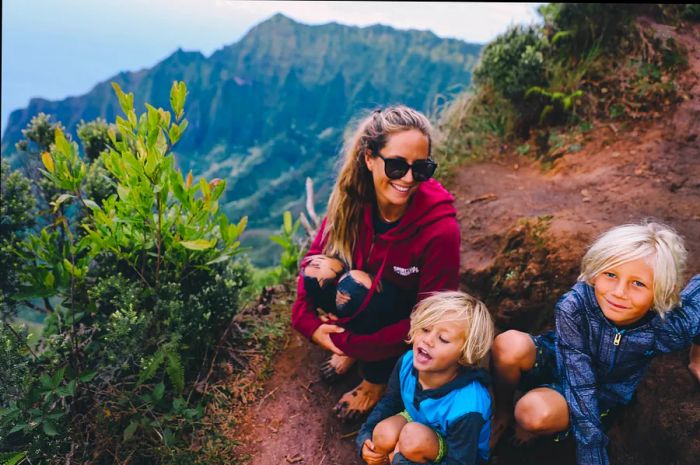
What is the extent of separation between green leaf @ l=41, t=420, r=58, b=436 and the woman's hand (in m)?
1.39

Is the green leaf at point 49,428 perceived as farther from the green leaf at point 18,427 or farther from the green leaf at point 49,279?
the green leaf at point 49,279

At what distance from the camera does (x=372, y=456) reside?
7.34 ft

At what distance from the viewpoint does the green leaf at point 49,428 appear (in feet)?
6.94

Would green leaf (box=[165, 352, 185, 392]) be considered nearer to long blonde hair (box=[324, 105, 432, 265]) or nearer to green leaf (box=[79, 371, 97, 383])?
green leaf (box=[79, 371, 97, 383])

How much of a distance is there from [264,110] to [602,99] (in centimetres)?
5785

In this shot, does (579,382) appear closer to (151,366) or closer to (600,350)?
(600,350)

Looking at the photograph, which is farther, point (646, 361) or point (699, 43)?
point (699, 43)

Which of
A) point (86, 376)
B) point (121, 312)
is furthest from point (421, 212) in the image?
point (86, 376)

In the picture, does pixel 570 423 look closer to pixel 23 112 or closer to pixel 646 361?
pixel 646 361

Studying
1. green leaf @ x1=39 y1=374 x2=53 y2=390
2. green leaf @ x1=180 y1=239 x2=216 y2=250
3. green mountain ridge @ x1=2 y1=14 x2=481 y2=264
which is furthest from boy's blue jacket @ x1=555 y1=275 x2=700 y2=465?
green mountain ridge @ x1=2 y1=14 x2=481 y2=264

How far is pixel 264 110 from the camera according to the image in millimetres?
59156

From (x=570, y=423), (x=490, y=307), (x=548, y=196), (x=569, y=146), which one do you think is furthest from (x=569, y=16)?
(x=570, y=423)

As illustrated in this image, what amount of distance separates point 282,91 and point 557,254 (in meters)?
58.3

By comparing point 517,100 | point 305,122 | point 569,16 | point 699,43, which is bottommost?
point 305,122
